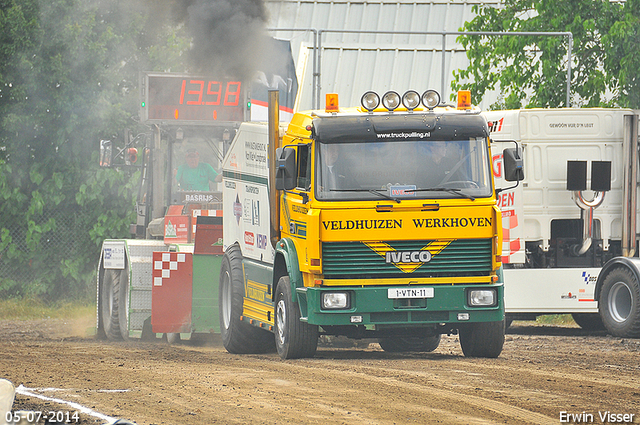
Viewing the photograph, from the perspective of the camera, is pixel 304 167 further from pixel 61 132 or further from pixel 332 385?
pixel 61 132

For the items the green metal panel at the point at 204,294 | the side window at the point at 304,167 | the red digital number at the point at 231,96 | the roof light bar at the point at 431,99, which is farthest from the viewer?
the red digital number at the point at 231,96

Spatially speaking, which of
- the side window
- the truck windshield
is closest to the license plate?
the truck windshield

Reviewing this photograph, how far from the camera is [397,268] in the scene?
11008mm

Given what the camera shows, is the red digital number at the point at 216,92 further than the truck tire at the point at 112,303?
Yes

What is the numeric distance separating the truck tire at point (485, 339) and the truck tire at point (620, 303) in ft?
11.6

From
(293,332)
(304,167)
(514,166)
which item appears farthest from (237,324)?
(514,166)

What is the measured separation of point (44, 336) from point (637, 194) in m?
9.63

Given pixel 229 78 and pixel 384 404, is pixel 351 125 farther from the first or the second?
pixel 229 78

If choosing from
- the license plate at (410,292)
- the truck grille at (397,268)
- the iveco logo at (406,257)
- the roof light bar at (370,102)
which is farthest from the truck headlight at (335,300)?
the roof light bar at (370,102)

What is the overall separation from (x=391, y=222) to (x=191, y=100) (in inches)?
275

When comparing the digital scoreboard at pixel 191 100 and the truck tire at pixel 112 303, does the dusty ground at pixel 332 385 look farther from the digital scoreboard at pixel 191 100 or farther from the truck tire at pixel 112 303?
the digital scoreboard at pixel 191 100

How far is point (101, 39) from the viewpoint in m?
22.4

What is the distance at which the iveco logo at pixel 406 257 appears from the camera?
1098cm

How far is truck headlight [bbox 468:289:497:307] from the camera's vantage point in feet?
36.3
